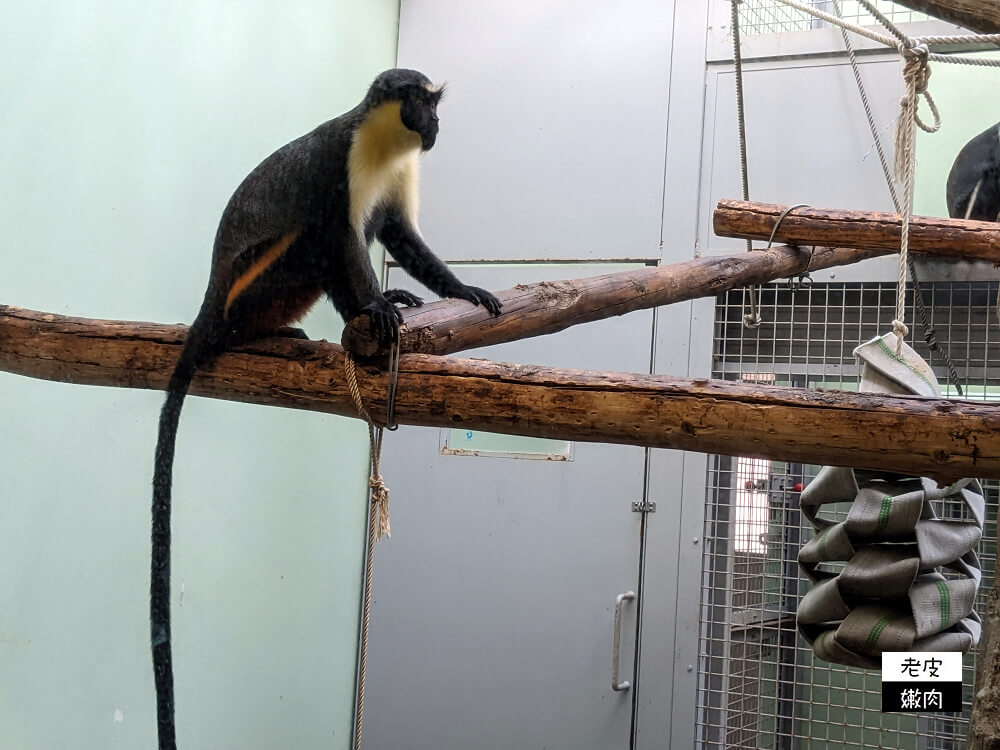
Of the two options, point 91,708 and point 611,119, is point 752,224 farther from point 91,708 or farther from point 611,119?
point 91,708

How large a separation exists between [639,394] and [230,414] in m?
1.45

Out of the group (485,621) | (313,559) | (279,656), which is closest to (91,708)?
(279,656)

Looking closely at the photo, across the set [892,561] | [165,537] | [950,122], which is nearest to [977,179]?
[950,122]

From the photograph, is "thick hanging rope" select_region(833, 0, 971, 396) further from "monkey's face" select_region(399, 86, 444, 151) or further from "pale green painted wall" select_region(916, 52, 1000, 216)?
"monkey's face" select_region(399, 86, 444, 151)

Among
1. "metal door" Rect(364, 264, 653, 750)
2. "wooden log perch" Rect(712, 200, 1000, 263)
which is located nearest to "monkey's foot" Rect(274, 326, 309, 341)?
"wooden log perch" Rect(712, 200, 1000, 263)

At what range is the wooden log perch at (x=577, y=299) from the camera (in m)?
1.52

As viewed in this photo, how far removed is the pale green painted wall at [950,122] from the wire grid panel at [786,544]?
0.31 meters

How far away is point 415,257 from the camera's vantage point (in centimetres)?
201

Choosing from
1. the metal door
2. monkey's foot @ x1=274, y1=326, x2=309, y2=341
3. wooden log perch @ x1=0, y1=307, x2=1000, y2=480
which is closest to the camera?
wooden log perch @ x1=0, y1=307, x2=1000, y2=480

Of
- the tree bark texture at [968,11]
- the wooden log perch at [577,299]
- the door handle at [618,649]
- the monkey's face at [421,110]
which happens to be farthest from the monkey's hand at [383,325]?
the door handle at [618,649]

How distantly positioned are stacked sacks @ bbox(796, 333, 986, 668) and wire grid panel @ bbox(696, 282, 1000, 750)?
0.52 meters

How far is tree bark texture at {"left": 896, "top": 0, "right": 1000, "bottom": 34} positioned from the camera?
1510 millimetres

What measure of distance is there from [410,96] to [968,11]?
991 mm

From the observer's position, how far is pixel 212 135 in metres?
2.24
